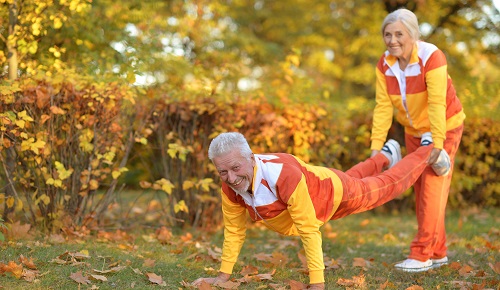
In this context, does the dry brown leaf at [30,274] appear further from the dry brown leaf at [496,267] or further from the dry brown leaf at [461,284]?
the dry brown leaf at [496,267]

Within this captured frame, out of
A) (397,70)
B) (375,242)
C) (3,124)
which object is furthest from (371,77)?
(3,124)

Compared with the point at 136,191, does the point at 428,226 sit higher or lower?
higher

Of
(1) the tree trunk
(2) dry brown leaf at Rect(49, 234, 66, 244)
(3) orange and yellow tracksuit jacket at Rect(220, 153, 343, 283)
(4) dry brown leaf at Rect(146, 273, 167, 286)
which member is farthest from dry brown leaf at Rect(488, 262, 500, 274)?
(1) the tree trunk

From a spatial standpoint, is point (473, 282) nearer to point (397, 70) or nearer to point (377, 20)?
point (397, 70)

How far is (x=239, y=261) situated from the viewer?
4766 millimetres

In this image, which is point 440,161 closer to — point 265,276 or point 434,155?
point 434,155

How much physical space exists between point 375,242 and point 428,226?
140 centimetres

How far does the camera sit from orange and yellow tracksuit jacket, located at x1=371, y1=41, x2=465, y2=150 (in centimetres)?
432

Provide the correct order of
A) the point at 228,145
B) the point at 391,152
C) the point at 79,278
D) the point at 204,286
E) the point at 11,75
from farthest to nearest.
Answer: the point at 11,75, the point at 391,152, the point at 79,278, the point at 204,286, the point at 228,145

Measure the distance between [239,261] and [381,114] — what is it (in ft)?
5.26

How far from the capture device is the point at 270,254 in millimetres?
5004

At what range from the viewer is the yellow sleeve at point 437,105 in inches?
169

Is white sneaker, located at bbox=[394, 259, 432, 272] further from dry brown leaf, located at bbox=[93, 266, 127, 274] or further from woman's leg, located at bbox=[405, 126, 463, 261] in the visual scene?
dry brown leaf, located at bbox=[93, 266, 127, 274]

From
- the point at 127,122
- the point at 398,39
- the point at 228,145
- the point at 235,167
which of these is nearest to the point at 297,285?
the point at 235,167
